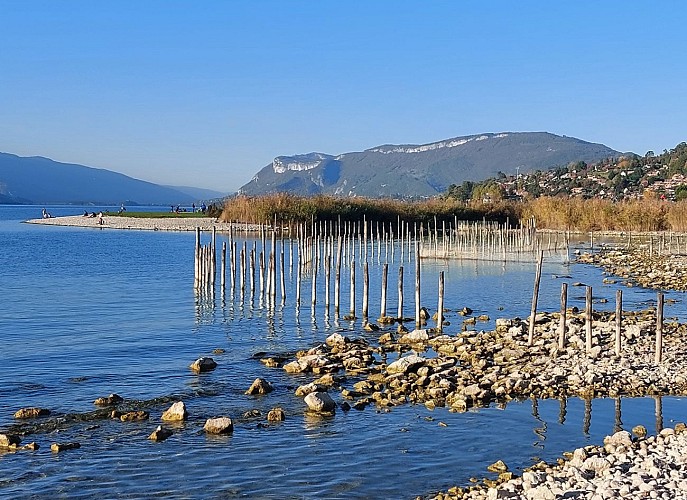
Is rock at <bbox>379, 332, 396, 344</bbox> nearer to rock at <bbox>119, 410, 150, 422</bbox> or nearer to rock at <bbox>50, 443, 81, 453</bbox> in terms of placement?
rock at <bbox>119, 410, 150, 422</bbox>

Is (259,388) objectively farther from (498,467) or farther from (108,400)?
(498,467)

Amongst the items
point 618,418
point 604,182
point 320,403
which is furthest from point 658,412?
point 604,182

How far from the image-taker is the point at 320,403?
17312 millimetres

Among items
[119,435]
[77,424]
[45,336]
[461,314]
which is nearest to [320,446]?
[119,435]

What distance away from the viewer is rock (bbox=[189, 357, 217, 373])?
2194 centimetres

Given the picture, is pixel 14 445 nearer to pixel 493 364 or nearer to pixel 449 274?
pixel 493 364

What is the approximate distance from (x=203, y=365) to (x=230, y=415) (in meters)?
4.96

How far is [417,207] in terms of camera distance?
305ft

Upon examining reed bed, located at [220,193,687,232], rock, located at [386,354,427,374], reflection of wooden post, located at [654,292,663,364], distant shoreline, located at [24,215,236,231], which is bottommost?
rock, located at [386,354,427,374]

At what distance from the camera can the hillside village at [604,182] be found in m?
130

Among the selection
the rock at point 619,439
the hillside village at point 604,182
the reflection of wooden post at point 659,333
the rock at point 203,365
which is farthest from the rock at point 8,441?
the hillside village at point 604,182

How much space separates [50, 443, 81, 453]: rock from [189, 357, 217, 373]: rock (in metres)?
6.80

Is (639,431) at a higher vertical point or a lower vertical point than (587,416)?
higher

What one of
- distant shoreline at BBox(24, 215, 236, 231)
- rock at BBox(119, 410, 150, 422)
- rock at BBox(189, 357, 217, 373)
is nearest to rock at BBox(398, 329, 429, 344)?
rock at BBox(189, 357, 217, 373)
